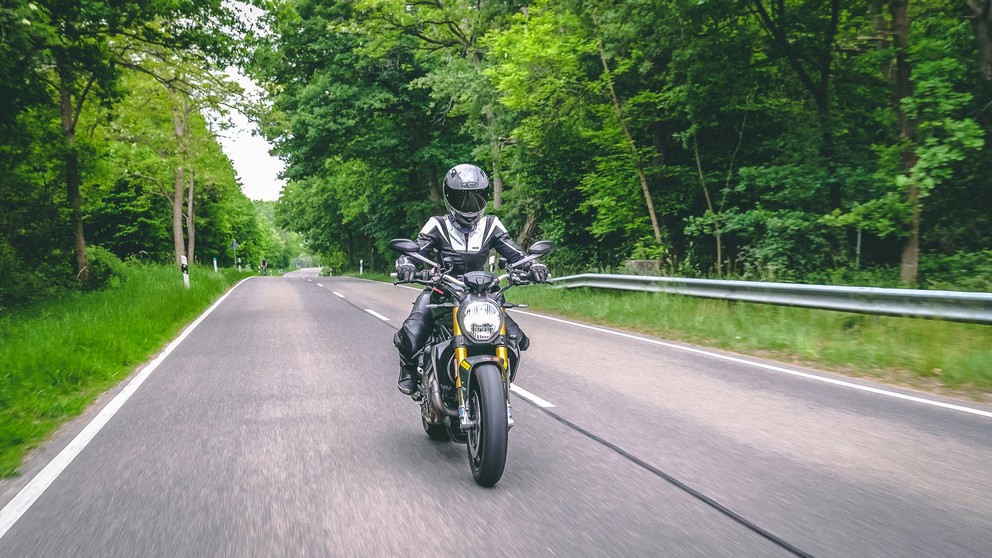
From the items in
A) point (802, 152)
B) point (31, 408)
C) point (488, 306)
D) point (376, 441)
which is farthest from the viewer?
point (802, 152)

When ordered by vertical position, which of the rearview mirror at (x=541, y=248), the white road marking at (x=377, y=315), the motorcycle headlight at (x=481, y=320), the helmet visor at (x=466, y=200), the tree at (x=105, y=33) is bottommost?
the white road marking at (x=377, y=315)

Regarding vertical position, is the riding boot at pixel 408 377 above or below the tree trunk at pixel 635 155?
below

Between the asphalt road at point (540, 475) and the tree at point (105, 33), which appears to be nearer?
the asphalt road at point (540, 475)

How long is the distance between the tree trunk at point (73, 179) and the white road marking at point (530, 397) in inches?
595

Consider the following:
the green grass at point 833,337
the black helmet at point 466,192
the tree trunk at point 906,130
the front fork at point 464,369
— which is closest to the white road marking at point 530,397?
the front fork at point 464,369

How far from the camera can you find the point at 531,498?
3662 mm

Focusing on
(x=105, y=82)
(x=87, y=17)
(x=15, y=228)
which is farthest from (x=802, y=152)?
(x=15, y=228)

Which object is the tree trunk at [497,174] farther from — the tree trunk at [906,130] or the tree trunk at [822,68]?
the tree trunk at [906,130]

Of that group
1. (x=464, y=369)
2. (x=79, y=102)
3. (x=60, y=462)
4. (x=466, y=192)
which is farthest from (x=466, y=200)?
(x=79, y=102)

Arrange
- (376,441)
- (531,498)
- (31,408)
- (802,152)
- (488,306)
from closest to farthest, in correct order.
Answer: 1. (531,498)
2. (488,306)
3. (376,441)
4. (31,408)
5. (802,152)

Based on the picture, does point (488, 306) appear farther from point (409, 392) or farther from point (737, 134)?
point (737, 134)

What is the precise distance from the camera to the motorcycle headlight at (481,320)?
394 centimetres

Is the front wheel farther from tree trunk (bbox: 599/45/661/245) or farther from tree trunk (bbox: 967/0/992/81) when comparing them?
tree trunk (bbox: 599/45/661/245)

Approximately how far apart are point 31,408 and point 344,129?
75.2 ft
